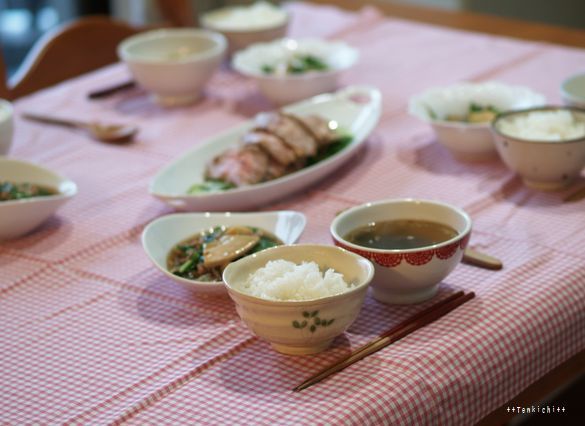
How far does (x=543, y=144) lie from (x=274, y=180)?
1.57 ft

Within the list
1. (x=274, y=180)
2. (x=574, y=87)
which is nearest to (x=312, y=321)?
(x=274, y=180)

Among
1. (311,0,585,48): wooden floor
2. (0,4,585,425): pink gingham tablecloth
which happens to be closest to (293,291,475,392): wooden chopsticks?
(0,4,585,425): pink gingham tablecloth

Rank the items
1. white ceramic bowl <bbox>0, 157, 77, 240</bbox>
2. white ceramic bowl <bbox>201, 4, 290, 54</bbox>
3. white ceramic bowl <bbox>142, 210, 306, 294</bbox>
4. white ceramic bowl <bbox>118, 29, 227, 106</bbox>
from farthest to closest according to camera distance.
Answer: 1. white ceramic bowl <bbox>201, 4, 290, 54</bbox>
2. white ceramic bowl <bbox>118, 29, 227, 106</bbox>
3. white ceramic bowl <bbox>0, 157, 77, 240</bbox>
4. white ceramic bowl <bbox>142, 210, 306, 294</bbox>

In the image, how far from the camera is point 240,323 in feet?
4.32

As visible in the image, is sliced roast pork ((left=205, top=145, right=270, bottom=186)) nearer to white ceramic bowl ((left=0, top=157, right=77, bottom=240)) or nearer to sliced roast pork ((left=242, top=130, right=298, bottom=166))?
sliced roast pork ((left=242, top=130, right=298, bottom=166))

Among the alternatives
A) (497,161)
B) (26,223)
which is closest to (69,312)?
(26,223)

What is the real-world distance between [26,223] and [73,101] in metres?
0.76

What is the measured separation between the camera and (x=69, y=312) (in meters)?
1.41

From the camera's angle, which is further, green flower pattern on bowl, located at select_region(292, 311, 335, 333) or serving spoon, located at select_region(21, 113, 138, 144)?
serving spoon, located at select_region(21, 113, 138, 144)

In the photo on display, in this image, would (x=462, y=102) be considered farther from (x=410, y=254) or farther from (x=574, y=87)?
(x=410, y=254)

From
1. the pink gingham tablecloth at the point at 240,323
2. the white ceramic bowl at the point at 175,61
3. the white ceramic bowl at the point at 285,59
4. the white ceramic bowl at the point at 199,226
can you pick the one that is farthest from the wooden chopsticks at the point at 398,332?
the white ceramic bowl at the point at 175,61

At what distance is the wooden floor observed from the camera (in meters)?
2.59

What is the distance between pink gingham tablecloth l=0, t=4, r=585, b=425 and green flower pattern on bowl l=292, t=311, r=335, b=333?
0.07 metres

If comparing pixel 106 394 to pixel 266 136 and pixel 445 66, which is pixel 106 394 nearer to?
pixel 266 136
